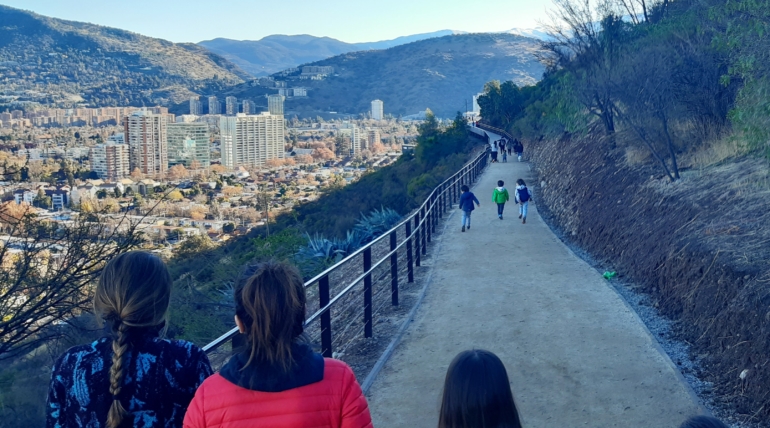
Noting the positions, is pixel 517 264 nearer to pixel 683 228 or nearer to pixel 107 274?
pixel 683 228

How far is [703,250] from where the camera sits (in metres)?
8.45

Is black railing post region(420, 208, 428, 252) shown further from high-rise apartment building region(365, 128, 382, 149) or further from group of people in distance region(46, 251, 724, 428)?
high-rise apartment building region(365, 128, 382, 149)

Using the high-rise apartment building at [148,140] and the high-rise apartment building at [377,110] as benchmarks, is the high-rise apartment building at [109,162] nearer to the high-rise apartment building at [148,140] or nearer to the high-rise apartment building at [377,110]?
the high-rise apartment building at [148,140]

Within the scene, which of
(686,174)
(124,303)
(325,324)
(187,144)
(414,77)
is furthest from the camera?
(414,77)

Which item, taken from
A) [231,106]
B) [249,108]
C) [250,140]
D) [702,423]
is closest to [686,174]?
[702,423]

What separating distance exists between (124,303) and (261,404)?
1.97 feet

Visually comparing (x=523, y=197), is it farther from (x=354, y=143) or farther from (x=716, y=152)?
(x=354, y=143)

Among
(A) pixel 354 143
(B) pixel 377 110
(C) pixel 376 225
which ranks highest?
(B) pixel 377 110

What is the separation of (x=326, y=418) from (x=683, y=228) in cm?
862

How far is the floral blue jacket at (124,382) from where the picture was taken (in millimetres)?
2568

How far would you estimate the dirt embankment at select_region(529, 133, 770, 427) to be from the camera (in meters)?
6.10

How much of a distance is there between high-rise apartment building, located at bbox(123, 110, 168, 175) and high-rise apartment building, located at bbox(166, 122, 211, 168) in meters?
3.35

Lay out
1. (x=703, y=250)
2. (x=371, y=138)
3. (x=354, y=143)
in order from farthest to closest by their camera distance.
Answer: (x=371, y=138) → (x=354, y=143) → (x=703, y=250)

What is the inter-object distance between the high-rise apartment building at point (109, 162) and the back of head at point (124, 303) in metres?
25.1
